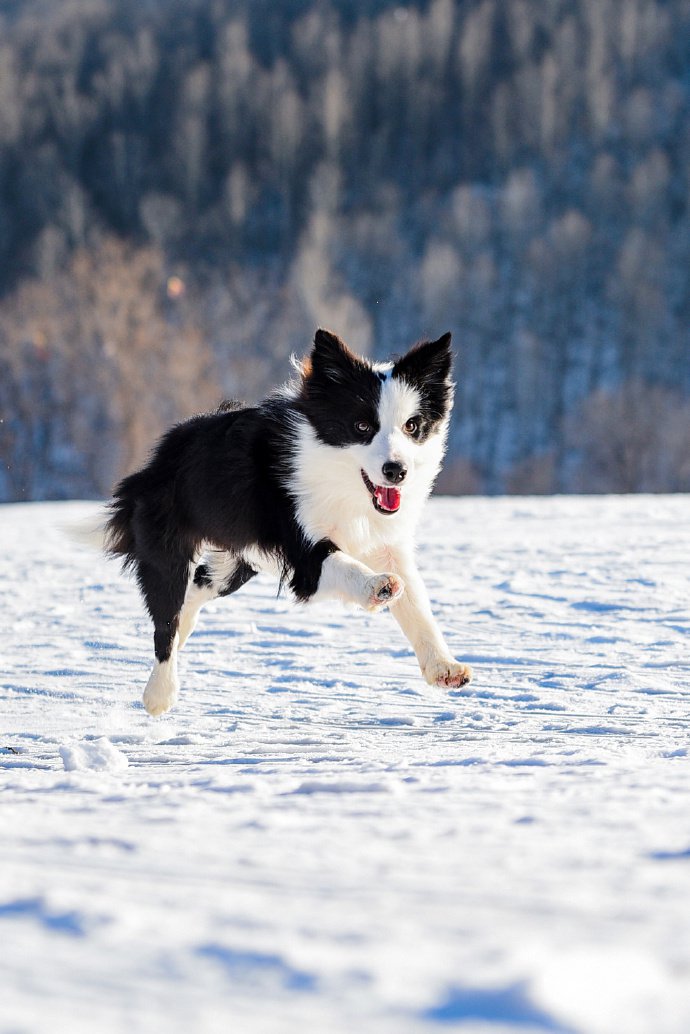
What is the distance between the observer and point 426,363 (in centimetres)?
479

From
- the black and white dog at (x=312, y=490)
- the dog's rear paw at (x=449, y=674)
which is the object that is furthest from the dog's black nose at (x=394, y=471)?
the dog's rear paw at (x=449, y=674)

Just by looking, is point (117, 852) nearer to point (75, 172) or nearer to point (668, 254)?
point (668, 254)

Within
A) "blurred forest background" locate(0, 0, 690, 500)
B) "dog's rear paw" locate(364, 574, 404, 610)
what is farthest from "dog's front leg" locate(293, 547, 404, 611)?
"blurred forest background" locate(0, 0, 690, 500)

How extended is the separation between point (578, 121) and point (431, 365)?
2044 inches

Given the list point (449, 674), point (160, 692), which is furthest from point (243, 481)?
point (449, 674)

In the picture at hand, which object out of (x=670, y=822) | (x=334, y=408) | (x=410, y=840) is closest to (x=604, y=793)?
(x=670, y=822)

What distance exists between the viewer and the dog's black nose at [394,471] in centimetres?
436

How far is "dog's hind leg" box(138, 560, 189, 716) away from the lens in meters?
5.16

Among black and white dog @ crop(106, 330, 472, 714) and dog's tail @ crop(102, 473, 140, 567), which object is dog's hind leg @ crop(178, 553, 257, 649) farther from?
dog's tail @ crop(102, 473, 140, 567)

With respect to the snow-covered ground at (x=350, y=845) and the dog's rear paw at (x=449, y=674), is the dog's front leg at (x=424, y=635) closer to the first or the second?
the dog's rear paw at (x=449, y=674)

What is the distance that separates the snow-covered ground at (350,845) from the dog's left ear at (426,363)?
1.44 m

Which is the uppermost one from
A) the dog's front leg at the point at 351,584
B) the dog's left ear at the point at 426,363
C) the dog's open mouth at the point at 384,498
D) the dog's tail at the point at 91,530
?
the dog's left ear at the point at 426,363

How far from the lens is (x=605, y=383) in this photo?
45.8 metres

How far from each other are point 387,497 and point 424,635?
58 centimetres
